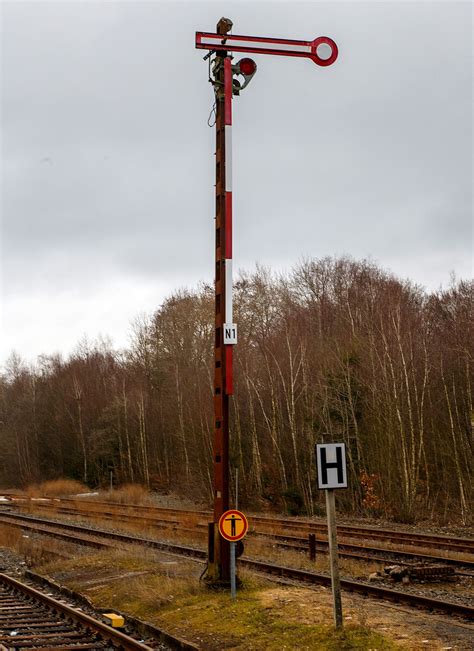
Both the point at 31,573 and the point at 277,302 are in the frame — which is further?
the point at 277,302

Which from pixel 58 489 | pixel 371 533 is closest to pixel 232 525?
pixel 371 533

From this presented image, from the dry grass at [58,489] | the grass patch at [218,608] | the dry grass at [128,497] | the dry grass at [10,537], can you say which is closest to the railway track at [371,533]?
the dry grass at [10,537]

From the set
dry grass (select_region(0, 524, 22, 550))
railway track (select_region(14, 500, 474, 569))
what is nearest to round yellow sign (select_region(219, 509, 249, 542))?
railway track (select_region(14, 500, 474, 569))

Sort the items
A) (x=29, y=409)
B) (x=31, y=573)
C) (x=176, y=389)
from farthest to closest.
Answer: (x=29, y=409)
(x=176, y=389)
(x=31, y=573)

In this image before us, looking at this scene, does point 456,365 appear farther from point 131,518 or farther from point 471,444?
point 131,518

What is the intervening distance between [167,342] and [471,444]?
36842 millimetres

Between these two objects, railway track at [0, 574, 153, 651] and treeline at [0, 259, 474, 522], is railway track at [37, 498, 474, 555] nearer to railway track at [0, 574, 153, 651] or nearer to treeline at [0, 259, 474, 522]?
treeline at [0, 259, 474, 522]

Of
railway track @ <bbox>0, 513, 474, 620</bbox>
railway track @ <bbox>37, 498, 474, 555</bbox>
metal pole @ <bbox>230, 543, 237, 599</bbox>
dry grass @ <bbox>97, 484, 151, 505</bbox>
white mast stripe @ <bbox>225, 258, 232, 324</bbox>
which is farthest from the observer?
dry grass @ <bbox>97, 484, 151, 505</bbox>

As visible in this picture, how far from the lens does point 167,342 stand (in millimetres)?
66500

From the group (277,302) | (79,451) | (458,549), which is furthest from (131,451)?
(458,549)

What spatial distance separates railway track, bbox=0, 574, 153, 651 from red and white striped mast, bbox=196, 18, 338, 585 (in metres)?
2.49

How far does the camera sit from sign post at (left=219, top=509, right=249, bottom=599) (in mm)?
13016

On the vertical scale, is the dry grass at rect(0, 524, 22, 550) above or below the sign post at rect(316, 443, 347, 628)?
below

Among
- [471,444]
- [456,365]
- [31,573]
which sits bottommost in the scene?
[31,573]
